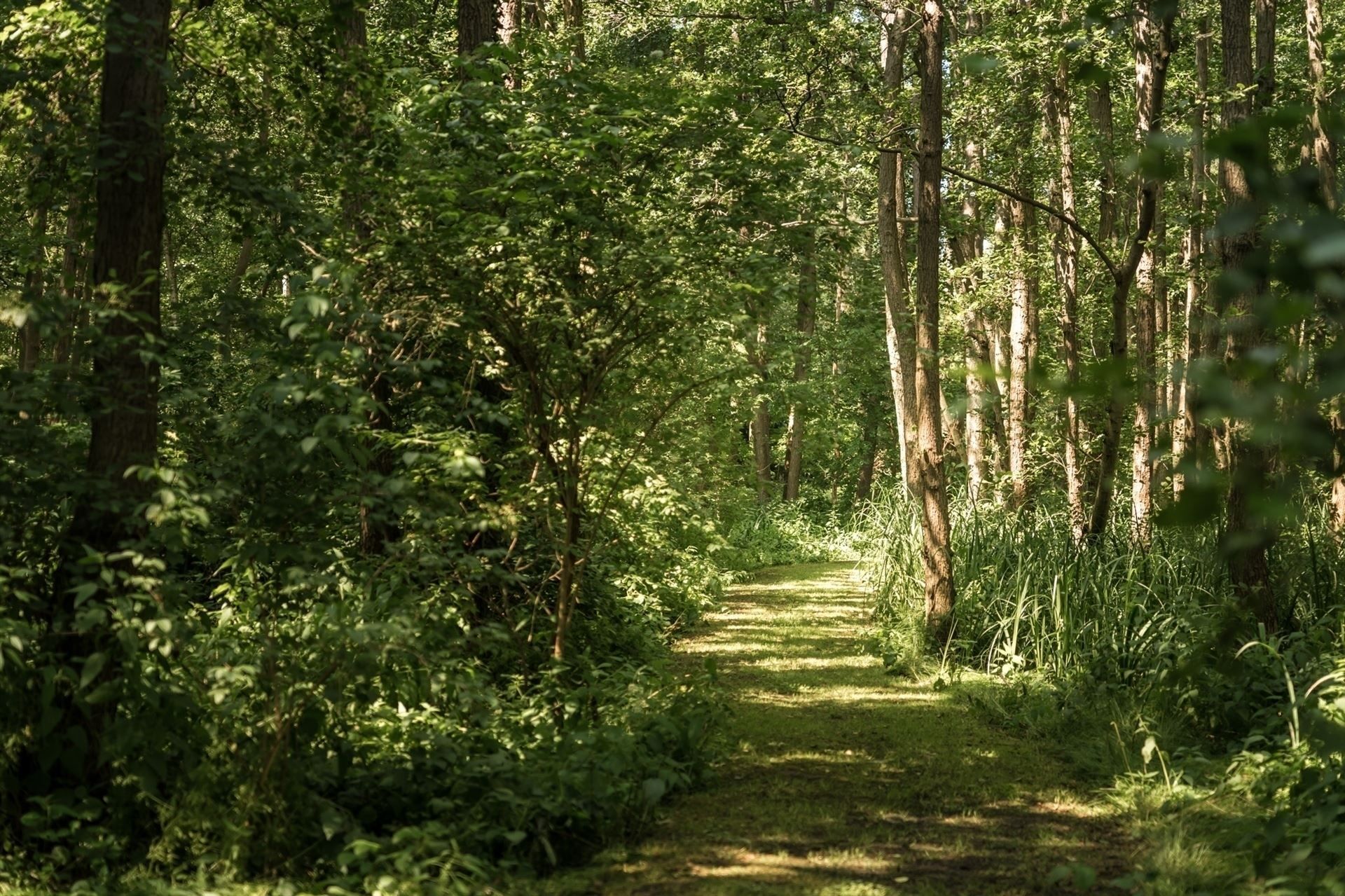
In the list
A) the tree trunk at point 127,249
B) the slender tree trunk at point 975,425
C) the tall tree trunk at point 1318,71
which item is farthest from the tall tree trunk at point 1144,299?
the tree trunk at point 127,249

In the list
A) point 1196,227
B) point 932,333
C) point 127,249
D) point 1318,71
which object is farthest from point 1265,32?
point 127,249

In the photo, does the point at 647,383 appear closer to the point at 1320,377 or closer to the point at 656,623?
the point at 656,623

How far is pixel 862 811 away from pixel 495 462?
2.84 metres

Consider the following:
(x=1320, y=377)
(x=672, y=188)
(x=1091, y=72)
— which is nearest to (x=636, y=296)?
(x=672, y=188)

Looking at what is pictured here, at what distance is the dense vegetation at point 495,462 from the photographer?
4625 mm

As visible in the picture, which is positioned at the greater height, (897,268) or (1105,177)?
(1105,177)

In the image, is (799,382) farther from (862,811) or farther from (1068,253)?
(862,811)

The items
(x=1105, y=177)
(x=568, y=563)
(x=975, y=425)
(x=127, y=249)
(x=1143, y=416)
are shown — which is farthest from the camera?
(x=975, y=425)

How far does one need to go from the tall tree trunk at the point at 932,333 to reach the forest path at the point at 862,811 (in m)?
1.00

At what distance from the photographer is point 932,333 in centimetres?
1098

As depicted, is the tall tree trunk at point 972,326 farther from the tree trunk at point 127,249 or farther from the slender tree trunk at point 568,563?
the tree trunk at point 127,249

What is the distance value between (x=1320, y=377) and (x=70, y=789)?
5009mm

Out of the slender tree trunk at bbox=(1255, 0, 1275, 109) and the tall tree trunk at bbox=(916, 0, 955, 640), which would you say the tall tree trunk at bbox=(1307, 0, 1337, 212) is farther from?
the tall tree trunk at bbox=(916, 0, 955, 640)

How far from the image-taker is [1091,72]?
206 cm
